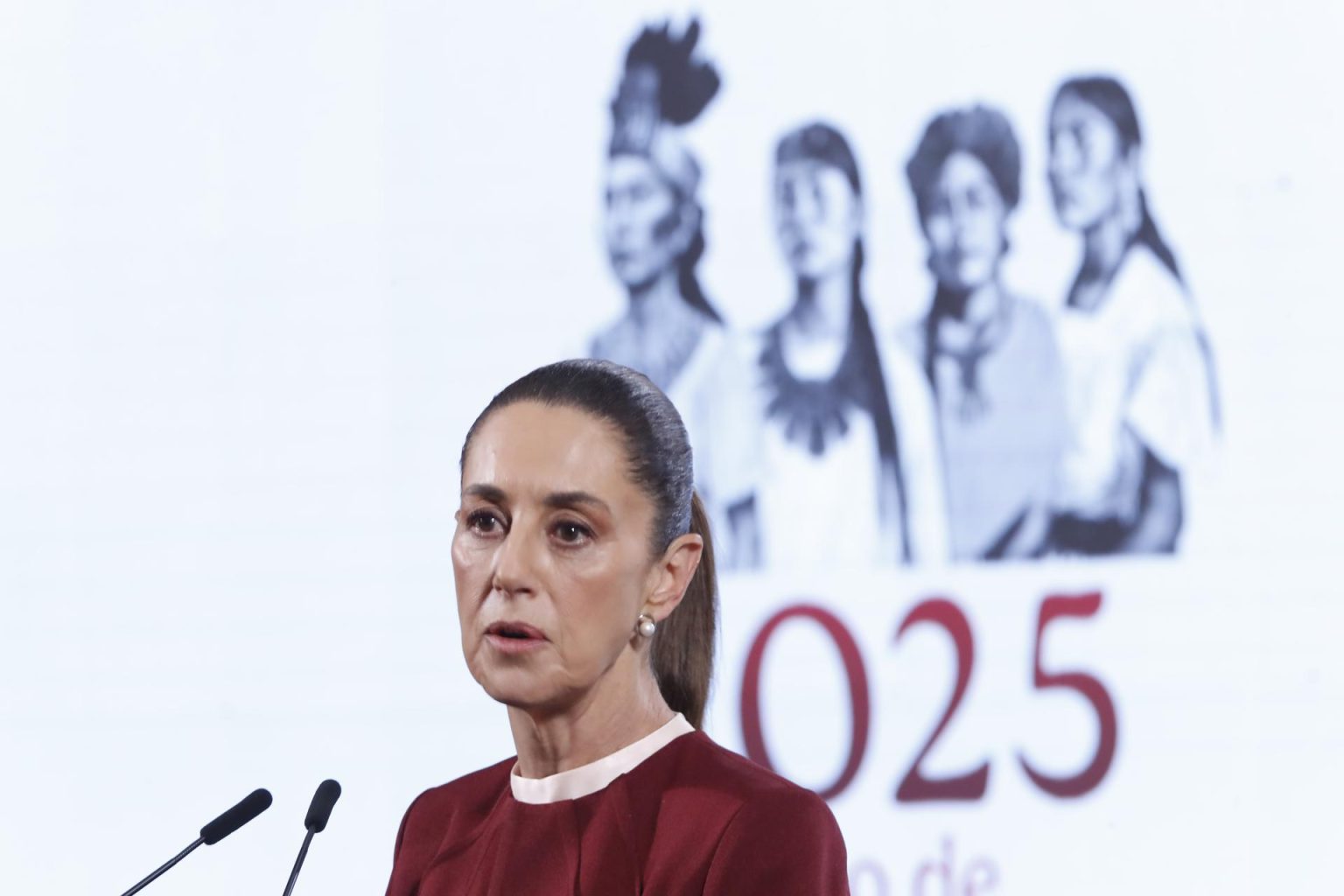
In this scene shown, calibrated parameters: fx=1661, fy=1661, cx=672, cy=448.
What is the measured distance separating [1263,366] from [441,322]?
50.4 inches

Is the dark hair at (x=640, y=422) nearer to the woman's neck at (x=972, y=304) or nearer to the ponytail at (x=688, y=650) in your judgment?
the ponytail at (x=688, y=650)

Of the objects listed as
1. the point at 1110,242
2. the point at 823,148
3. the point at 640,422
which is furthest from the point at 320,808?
the point at 1110,242

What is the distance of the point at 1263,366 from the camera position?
8.16ft

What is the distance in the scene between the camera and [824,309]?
2.62m

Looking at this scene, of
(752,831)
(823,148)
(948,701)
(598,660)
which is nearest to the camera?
(752,831)

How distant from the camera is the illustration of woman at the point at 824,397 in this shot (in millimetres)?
2568

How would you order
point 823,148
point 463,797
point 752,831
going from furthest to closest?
point 823,148
point 463,797
point 752,831

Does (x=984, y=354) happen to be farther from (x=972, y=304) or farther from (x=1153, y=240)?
(x=1153, y=240)

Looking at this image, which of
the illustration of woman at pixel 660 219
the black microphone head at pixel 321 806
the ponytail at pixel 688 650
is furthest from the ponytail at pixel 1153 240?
the black microphone head at pixel 321 806

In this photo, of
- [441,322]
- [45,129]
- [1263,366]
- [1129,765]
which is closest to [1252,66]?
[1263,366]

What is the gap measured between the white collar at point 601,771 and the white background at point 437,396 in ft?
3.22

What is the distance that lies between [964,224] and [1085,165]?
0.67ft

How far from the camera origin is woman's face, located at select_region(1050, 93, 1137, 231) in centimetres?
256

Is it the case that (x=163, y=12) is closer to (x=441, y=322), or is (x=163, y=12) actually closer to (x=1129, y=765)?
(x=441, y=322)
